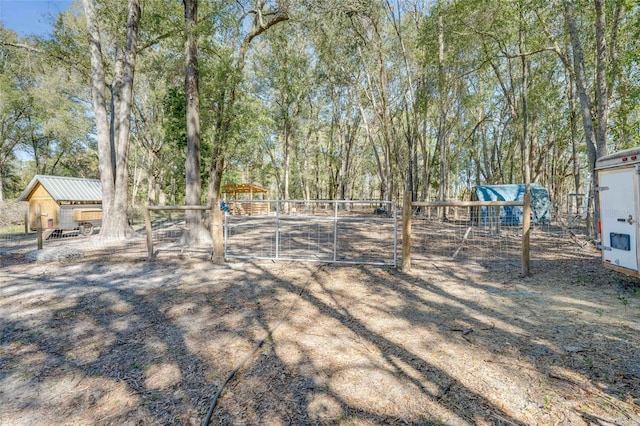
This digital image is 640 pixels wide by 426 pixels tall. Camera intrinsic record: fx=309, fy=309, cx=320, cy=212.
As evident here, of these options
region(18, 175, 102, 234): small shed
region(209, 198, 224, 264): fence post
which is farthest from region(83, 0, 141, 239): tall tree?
region(209, 198, 224, 264): fence post

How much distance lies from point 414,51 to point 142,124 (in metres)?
20.4

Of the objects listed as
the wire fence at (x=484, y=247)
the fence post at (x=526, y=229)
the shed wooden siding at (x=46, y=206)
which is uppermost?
the shed wooden siding at (x=46, y=206)

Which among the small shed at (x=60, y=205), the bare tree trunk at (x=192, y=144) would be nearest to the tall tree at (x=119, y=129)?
the bare tree trunk at (x=192, y=144)

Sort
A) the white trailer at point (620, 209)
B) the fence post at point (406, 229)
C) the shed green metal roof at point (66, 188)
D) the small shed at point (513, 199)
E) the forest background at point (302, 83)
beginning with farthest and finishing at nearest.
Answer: the small shed at point (513, 199)
the shed green metal roof at point (66, 188)
the forest background at point (302, 83)
the fence post at point (406, 229)
the white trailer at point (620, 209)

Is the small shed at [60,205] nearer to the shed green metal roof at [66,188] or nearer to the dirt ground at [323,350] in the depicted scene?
the shed green metal roof at [66,188]

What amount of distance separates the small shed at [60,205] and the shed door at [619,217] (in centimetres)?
1490

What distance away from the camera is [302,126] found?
28.4 m

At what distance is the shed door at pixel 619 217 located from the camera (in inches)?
168

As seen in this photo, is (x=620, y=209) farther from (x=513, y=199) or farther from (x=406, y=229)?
(x=513, y=199)

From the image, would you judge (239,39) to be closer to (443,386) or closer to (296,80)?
(296,80)

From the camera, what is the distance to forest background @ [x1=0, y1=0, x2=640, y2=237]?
897cm

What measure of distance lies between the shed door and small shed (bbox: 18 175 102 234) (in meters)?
14.9

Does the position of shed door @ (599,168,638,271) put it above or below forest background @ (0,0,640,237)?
below

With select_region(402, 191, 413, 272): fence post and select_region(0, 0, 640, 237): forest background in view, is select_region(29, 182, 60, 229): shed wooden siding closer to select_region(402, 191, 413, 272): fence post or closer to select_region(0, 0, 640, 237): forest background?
select_region(0, 0, 640, 237): forest background
